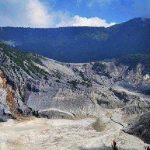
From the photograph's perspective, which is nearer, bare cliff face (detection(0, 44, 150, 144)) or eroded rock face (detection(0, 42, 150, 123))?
bare cliff face (detection(0, 44, 150, 144))

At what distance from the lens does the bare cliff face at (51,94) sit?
Answer: 11800 centimetres

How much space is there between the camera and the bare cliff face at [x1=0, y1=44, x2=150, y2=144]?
118 meters

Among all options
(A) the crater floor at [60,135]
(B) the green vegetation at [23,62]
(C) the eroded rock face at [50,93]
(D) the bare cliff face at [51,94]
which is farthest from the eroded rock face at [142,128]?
(B) the green vegetation at [23,62]

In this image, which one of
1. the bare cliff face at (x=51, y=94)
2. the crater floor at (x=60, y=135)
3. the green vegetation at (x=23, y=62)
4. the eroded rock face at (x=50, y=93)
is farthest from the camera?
the green vegetation at (x=23, y=62)

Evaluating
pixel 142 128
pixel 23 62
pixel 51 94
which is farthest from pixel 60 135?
pixel 23 62

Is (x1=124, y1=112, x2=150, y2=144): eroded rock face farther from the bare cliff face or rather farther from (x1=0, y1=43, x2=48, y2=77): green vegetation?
(x1=0, y1=43, x2=48, y2=77): green vegetation

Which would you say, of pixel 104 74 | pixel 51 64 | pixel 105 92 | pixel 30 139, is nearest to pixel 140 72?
pixel 104 74

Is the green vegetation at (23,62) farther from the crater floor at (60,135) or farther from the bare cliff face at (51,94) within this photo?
the crater floor at (60,135)

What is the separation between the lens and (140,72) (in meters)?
186

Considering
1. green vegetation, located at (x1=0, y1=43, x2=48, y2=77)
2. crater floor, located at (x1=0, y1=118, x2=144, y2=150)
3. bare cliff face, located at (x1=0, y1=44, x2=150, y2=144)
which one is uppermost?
green vegetation, located at (x1=0, y1=43, x2=48, y2=77)

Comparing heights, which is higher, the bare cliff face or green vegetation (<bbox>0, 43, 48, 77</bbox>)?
green vegetation (<bbox>0, 43, 48, 77</bbox>)

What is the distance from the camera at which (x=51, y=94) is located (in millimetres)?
129375

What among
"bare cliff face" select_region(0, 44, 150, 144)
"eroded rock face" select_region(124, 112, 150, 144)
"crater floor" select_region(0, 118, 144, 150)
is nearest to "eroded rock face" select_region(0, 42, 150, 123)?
"bare cliff face" select_region(0, 44, 150, 144)

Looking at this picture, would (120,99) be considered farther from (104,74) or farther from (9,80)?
(104,74)
